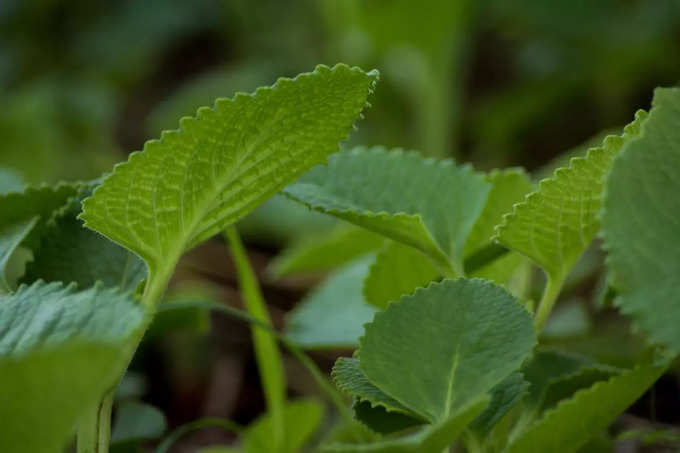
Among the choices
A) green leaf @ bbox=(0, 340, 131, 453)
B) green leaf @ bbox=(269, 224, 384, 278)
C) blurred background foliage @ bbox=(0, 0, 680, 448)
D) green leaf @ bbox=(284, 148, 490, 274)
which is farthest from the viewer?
blurred background foliage @ bbox=(0, 0, 680, 448)

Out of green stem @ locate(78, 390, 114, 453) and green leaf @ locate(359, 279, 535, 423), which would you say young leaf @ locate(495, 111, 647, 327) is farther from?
green stem @ locate(78, 390, 114, 453)

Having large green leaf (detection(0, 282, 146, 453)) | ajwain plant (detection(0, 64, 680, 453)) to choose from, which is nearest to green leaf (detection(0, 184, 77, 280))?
ajwain plant (detection(0, 64, 680, 453))

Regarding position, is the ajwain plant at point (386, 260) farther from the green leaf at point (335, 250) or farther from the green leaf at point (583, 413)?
the green leaf at point (335, 250)

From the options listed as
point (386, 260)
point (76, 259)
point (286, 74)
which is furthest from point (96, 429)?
point (286, 74)

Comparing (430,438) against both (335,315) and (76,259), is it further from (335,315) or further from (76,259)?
(335,315)

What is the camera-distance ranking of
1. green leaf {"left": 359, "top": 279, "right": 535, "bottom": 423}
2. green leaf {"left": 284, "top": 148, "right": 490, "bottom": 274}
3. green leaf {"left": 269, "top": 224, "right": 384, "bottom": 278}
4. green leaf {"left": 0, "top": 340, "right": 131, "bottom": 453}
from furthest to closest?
green leaf {"left": 269, "top": 224, "right": 384, "bottom": 278}
green leaf {"left": 284, "top": 148, "right": 490, "bottom": 274}
green leaf {"left": 359, "top": 279, "right": 535, "bottom": 423}
green leaf {"left": 0, "top": 340, "right": 131, "bottom": 453}

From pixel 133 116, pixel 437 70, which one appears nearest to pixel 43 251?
pixel 437 70

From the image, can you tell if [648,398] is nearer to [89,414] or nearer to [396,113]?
[89,414]
